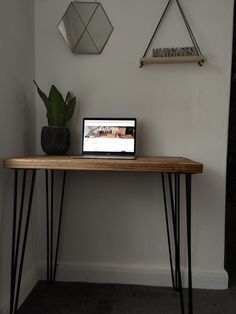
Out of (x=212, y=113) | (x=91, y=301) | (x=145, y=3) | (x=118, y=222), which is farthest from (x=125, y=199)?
(x=145, y=3)

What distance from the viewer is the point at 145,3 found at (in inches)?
60.3

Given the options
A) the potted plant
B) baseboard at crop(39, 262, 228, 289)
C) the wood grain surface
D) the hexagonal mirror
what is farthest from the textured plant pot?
baseboard at crop(39, 262, 228, 289)

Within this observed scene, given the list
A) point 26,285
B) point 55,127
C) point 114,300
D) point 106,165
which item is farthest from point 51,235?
point 106,165

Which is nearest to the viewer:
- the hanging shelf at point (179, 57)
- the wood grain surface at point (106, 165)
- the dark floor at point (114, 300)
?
the wood grain surface at point (106, 165)

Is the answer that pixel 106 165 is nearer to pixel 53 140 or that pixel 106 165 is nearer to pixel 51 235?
pixel 53 140

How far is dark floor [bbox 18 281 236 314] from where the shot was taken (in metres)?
1.35

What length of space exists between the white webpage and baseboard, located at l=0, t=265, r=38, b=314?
2.45 ft

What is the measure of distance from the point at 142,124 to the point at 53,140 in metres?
0.50

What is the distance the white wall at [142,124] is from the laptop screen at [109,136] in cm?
12

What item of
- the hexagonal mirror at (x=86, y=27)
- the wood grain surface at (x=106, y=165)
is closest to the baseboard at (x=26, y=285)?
the wood grain surface at (x=106, y=165)

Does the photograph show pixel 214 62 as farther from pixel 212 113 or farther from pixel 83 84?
pixel 83 84

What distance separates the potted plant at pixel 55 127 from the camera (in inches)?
56.2

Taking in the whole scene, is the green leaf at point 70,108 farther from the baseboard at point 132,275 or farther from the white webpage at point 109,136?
the baseboard at point 132,275

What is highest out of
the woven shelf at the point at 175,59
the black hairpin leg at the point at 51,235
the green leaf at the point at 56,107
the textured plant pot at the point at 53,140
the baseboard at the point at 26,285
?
the woven shelf at the point at 175,59
